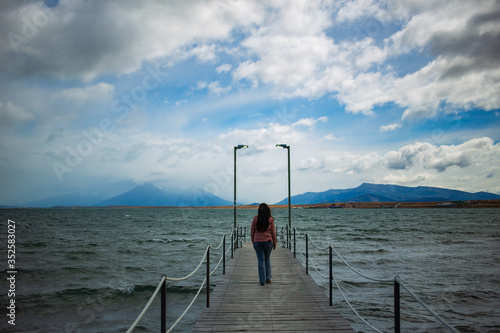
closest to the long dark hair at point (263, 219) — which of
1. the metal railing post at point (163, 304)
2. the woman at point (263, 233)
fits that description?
the woman at point (263, 233)

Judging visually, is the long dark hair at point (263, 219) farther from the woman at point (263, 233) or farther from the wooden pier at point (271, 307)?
the wooden pier at point (271, 307)

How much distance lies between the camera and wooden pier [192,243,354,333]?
5.28 metres

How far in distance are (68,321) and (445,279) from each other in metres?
14.2

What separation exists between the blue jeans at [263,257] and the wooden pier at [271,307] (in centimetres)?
23

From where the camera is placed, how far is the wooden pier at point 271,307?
208 inches

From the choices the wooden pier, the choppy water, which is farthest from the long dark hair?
the choppy water

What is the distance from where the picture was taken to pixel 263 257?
8172mm

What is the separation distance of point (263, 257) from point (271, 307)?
1898mm

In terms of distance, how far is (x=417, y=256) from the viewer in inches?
791

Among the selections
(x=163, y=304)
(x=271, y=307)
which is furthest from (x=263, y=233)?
(x=163, y=304)

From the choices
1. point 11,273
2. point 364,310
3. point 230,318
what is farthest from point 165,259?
point 230,318

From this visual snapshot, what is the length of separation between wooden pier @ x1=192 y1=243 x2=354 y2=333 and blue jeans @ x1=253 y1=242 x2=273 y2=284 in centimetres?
23

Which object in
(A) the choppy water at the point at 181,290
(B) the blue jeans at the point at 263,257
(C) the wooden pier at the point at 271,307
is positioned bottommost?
(A) the choppy water at the point at 181,290

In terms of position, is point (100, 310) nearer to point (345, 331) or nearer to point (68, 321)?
point (68, 321)
